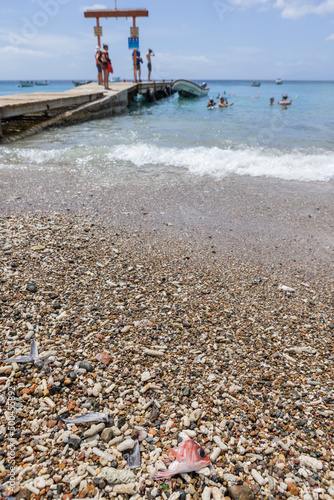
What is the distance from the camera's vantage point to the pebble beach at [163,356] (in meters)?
1.98

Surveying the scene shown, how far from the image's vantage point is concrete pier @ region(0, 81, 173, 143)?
12.9 meters

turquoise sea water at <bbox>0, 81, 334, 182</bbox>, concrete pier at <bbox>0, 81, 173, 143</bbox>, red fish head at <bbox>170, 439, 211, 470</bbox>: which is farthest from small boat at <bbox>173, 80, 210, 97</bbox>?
red fish head at <bbox>170, 439, 211, 470</bbox>

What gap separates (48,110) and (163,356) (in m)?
15.9

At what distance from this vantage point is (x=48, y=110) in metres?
15.1

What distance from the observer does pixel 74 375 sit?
8.45 ft

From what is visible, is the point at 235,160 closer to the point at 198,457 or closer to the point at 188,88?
the point at 198,457

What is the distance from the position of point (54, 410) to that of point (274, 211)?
5.67 metres

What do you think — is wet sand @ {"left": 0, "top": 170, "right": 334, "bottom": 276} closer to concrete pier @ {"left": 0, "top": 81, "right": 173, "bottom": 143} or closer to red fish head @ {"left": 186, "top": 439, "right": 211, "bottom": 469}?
red fish head @ {"left": 186, "top": 439, "right": 211, "bottom": 469}

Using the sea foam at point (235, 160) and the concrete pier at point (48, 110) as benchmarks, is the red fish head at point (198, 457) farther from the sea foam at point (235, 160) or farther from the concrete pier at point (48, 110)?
the concrete pier at point (48, 110)

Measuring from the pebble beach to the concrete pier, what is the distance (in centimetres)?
935

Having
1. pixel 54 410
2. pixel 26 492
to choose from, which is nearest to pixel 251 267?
pixel 54 410

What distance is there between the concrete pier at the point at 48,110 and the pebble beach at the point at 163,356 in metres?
9.35

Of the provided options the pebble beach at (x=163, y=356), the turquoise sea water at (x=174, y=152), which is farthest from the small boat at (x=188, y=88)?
the pebble beach at (x=163, y=356)

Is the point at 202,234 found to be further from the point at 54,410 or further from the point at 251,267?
the point at 54,410
